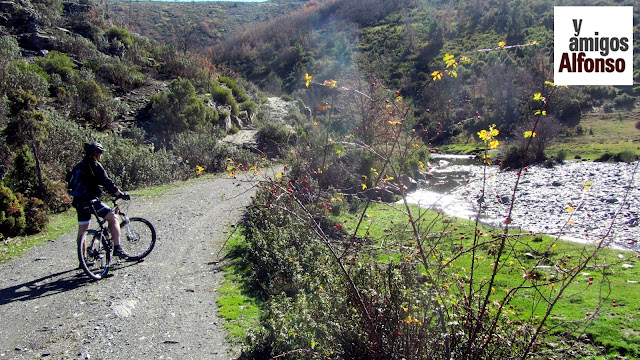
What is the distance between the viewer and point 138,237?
6.61 m

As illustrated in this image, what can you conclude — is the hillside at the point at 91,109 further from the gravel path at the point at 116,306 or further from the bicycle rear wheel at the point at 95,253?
the bicycle rear wheel at the point at 95,253

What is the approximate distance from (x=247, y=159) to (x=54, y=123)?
23.8ft

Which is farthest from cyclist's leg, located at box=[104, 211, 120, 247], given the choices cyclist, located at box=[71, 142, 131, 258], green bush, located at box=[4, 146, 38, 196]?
green bush, located at box=[4, 146, 38, 196]

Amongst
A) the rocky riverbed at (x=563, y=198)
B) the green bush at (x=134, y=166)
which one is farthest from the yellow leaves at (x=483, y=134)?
the green bush at (x=134, y=166)

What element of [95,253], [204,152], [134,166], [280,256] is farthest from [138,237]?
[204,152]

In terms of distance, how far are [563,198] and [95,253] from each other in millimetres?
18172

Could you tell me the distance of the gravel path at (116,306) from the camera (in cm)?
440

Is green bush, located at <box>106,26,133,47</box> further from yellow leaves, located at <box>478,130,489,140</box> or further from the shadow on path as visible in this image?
yellow leaves, located at <box>478,130,489,140</box>

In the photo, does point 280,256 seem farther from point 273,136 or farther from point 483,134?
point 273,136

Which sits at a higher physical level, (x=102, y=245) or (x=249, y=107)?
(x=249, y=107)

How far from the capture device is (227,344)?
477 cm

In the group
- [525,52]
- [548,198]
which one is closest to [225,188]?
[548,198]

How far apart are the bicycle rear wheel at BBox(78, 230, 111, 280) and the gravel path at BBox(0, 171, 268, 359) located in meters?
0.16

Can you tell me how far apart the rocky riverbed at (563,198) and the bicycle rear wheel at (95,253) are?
8088mm
